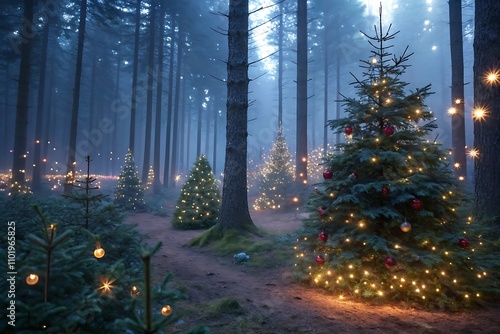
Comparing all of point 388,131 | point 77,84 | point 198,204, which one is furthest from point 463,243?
point 77,84

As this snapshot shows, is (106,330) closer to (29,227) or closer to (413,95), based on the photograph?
(29,227)

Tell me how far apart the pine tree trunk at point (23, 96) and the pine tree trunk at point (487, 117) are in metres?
19.4

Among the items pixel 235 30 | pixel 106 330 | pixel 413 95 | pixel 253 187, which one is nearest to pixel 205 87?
pixel 253 187

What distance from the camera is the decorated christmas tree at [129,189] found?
776 inches

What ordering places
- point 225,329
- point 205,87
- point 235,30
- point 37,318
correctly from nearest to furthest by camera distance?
point 37,318, point 225,329, point 235,30, point 205,87

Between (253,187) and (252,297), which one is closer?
(252,297)

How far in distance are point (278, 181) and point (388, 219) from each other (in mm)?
14531

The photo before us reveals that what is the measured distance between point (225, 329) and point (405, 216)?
11.4ft

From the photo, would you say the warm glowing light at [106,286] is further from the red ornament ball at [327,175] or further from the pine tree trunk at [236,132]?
the pine tree trunk at [236,132]

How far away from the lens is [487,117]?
695cm

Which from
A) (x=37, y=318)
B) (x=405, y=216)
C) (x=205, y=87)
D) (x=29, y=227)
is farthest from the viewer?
(x=205, y=87)

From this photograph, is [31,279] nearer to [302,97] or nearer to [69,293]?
[69,293]

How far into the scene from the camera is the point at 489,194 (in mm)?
6773

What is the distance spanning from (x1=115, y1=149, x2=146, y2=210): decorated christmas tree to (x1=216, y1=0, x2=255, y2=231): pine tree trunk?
11906mm
